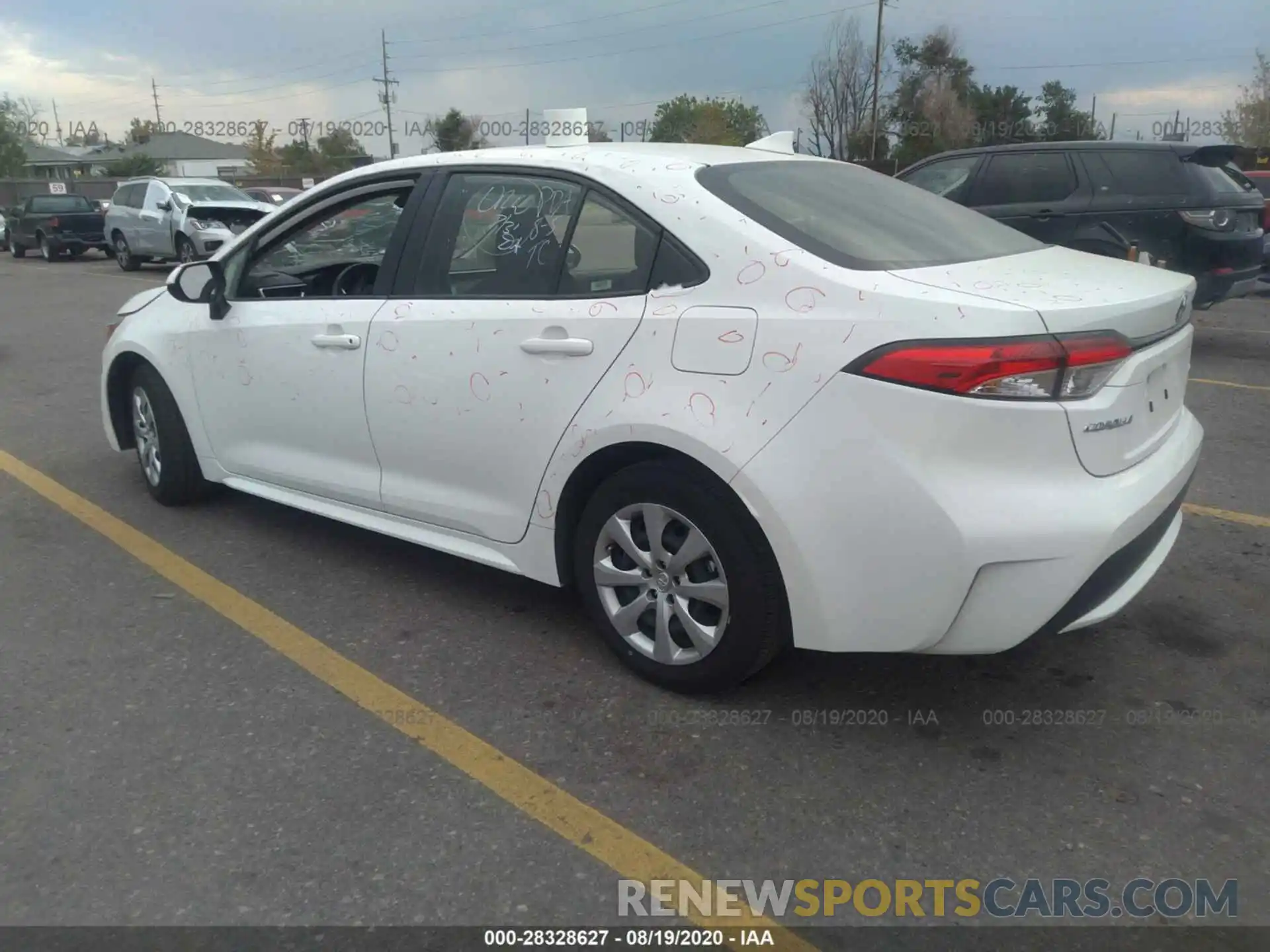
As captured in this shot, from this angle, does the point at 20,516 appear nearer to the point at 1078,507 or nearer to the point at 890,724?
the point at 890,724

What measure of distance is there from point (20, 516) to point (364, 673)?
270cm

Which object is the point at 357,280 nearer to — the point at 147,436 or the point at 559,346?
the point at 559,346

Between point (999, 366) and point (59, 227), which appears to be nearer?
point (999, 366)

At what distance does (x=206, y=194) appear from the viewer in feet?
66.0

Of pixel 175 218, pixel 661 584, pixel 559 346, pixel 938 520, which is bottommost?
pixel 661 584

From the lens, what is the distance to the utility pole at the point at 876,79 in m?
43.2

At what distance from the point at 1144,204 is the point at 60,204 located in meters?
24.5

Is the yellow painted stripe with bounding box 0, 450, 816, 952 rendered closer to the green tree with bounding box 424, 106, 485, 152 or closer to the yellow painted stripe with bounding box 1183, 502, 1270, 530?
the yellow painted stripe with bounding box 1183, 502, 1270, 530

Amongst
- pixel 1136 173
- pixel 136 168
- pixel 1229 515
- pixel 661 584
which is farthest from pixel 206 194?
pixel 136 168

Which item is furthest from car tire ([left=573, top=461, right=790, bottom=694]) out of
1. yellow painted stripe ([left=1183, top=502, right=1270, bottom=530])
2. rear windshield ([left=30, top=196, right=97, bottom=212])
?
rear windshield ([left=30, top=196, right=97, bottom=212])

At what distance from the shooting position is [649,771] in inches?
116

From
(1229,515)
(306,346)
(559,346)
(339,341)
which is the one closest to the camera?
(559,346)

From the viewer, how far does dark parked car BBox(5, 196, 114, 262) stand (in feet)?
80.4

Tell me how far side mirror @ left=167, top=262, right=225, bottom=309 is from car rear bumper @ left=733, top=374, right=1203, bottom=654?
2.75m
